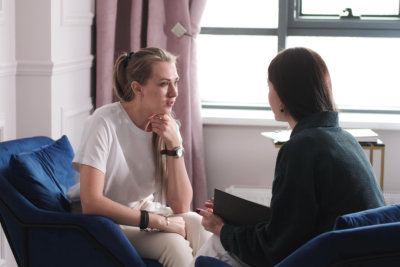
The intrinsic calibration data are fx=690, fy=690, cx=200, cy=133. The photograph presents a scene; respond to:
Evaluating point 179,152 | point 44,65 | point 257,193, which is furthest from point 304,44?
point 179,152

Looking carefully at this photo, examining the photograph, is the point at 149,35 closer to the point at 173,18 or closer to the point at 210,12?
the point at 173,18

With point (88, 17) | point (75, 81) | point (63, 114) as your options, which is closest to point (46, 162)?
point (63, 114)

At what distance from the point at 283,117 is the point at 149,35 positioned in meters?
2.01

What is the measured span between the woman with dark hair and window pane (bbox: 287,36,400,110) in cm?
225

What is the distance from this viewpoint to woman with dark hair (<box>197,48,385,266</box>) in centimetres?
175

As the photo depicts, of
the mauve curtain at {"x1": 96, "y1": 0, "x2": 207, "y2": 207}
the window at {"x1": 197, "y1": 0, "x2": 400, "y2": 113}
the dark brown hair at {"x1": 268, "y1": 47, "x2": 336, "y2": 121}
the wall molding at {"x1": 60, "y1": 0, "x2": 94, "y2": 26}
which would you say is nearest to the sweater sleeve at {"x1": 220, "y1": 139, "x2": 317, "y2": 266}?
the dark brown hair at {"x1": 268, "y1": 47, "x2": 336, "y2": 121}

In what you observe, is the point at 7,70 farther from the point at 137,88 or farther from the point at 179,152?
the point at 179,152

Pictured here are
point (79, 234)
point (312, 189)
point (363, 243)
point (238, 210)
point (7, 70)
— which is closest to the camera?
point (363, 243)

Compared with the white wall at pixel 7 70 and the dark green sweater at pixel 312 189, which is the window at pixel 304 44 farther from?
the dark green sweater at pixel 312 189

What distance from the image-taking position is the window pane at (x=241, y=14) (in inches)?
161

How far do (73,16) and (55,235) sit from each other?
4.94 feet

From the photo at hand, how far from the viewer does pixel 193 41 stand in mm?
3824

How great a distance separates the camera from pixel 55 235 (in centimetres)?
226

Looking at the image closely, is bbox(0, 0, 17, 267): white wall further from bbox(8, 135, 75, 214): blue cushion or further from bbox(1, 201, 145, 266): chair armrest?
bbox(1, 201, 145, 266): chair armrest
